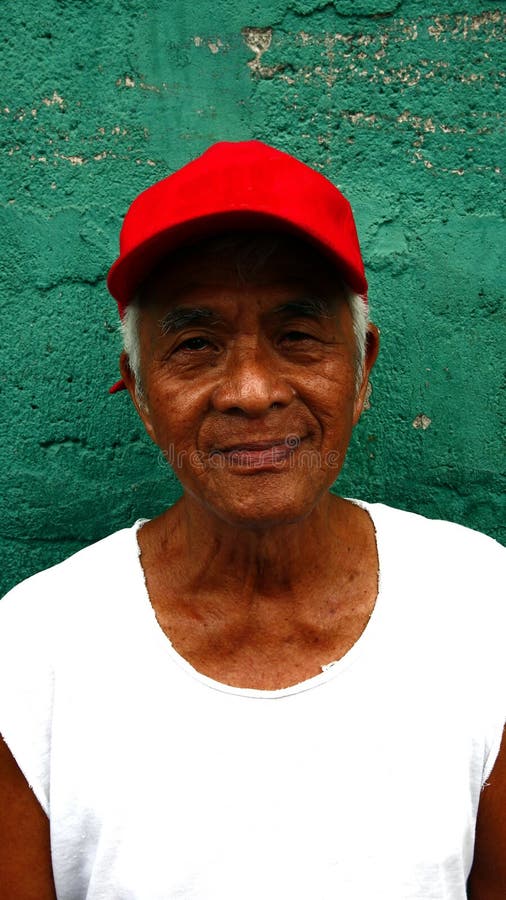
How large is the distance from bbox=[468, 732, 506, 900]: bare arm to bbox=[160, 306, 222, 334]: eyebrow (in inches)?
42.9

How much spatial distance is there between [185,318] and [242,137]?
850 millimetres

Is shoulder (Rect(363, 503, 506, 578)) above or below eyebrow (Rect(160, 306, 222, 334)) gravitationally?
below

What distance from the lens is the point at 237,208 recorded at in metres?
1.49

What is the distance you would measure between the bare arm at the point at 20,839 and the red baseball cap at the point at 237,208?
1.10m

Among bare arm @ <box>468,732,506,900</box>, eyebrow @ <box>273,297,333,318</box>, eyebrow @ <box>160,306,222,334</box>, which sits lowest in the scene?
bare arm @ <box>468,732,506,900</box>

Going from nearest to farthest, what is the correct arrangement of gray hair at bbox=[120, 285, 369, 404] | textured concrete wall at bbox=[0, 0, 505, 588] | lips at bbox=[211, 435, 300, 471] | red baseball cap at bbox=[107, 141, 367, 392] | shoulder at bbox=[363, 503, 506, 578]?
1. red baseball cap at bbox=[107, 141, 367, 392]
2. lips at bbox=[211, 435, 300, 471]
3. gray hair at bbox=[120, 285, 369, 404]
4. shoulder at bbox=[363, 503, 506, 578]
5. textured concrete wall at bbox=[0, 0, 505, 588]

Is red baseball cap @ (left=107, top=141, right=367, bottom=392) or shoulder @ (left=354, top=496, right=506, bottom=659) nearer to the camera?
red baseball cap @ (left=107, top=141, right=367, bottom=392)

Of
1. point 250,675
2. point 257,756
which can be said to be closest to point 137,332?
point 250,675

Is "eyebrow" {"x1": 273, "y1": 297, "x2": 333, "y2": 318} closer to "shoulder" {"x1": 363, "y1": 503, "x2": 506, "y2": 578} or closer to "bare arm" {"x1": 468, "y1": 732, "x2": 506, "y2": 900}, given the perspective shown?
"shoulder" {"x1": 363, "y1": 503, "x2": 506, "y2": 578}

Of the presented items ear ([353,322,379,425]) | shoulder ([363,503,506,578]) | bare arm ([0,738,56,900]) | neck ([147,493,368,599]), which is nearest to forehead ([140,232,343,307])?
ear ([353,322,379,425])

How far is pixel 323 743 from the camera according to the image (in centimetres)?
165

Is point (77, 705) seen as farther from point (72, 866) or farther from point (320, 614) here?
point (320, 614)

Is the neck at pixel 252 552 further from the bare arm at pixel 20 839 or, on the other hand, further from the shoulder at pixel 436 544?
the bare arm at pixel 20 839

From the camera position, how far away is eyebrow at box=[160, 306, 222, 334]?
5.33 ft
